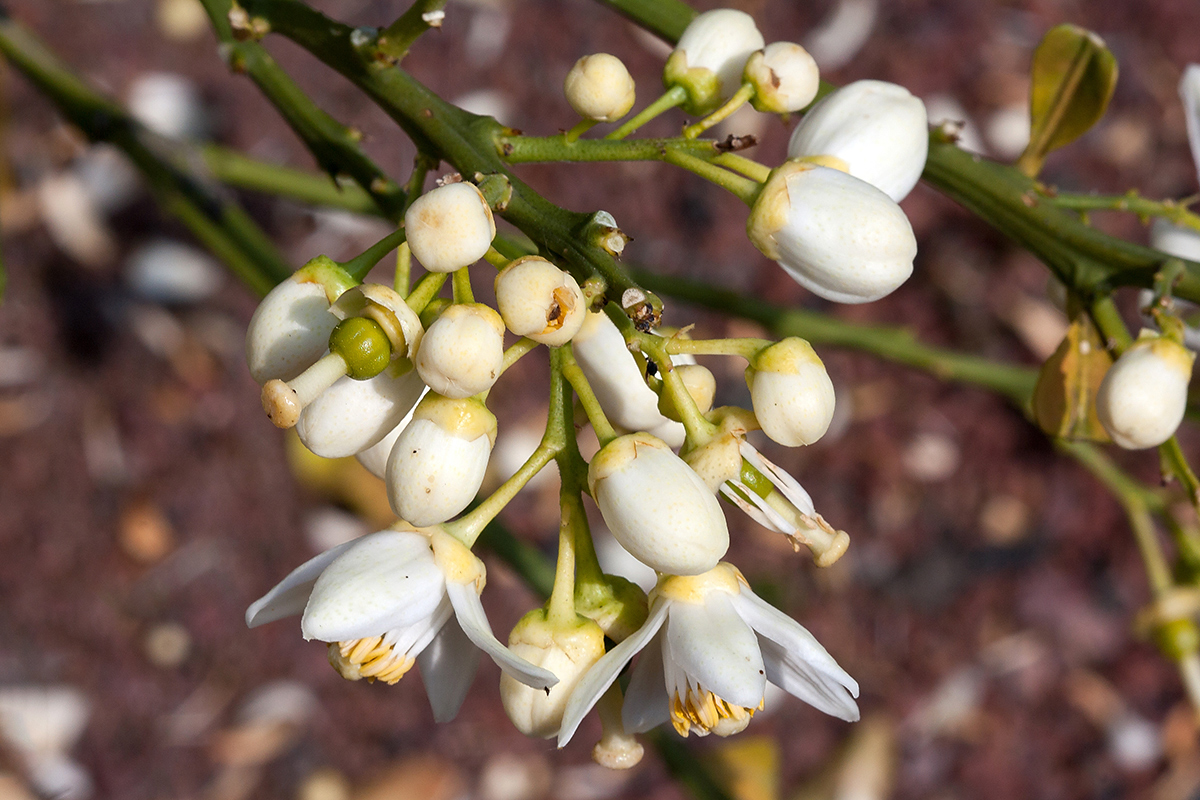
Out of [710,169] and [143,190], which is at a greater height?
[710,169]

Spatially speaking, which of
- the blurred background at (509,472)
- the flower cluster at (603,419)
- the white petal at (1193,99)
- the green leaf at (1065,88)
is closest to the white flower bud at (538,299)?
the flower cluster at (603,419)

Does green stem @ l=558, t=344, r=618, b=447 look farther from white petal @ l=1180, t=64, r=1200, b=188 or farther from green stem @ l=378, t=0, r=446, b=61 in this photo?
white petal @ l=1180, t=64, r=1200, b=188

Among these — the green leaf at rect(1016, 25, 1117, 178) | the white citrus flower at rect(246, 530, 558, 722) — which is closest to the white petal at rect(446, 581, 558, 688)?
the white citrus flower at rect(246, 530, 558, 722)

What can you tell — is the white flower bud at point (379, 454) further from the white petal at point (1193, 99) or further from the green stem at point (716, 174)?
the white petal at point (1193, 99)

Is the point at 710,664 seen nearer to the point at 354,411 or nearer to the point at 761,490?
the point at 761,490

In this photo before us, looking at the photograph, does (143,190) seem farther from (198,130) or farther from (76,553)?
(76,553)

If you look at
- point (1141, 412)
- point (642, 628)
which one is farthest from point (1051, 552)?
point (642, 628)

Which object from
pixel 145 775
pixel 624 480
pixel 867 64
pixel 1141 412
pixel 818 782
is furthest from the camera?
pixel 867 64
